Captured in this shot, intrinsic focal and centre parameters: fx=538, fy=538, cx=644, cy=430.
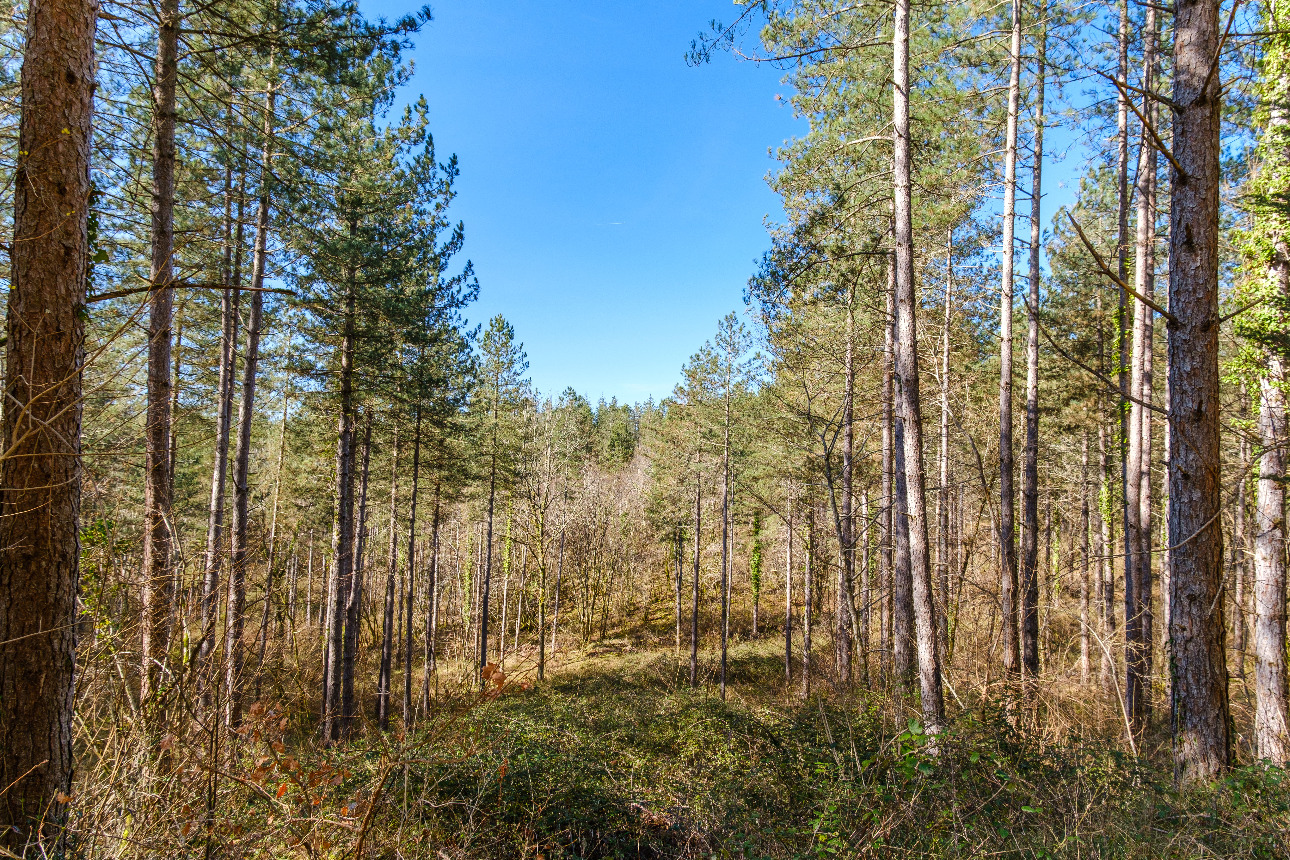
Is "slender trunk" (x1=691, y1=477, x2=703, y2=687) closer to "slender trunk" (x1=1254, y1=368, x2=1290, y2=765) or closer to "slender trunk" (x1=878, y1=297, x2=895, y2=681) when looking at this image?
"slender trunk" (x1=878, y1=297, x2=895, y2=681)

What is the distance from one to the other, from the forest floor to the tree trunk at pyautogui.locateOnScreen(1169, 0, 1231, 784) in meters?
1.07

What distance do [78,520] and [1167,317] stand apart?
240 inches

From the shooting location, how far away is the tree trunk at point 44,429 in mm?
2576

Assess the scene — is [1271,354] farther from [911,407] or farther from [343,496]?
[343,496]

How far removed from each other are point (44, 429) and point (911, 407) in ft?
20.5

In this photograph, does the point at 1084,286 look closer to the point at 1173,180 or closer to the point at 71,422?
the point at 1173,180

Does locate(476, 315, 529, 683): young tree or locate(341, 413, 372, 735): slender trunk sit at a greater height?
locate(476, 315, 529, 683): young tree

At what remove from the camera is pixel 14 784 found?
7.88ft

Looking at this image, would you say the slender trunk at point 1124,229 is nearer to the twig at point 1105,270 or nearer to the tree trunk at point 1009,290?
the tree trunk at point 1009,290

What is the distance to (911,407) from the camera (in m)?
5.39

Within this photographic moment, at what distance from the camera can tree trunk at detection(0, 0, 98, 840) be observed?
8.45 ft

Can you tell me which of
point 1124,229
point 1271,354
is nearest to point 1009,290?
point 1271,354

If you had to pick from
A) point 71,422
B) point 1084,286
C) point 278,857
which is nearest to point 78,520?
point 71,422

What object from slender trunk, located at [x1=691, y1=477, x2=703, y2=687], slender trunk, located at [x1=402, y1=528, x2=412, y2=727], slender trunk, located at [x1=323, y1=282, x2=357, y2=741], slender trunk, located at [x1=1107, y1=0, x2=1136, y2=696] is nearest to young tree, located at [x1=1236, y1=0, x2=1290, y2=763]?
slender trunk, located at [x1=1107, y1=0, x2=1136, y2=696]
